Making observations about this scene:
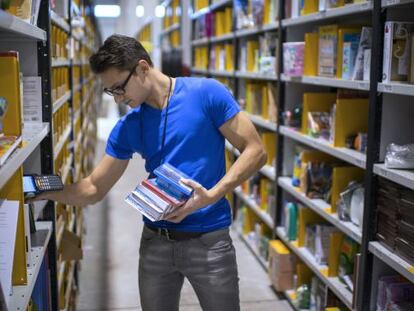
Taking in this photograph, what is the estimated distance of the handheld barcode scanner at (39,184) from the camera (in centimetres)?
190

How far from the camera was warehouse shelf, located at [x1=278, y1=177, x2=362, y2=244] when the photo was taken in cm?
277

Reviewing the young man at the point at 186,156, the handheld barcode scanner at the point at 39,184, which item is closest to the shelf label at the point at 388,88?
the young man at the point at 186,156

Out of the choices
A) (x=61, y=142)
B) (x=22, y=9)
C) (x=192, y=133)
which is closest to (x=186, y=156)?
(x=192, y=133)

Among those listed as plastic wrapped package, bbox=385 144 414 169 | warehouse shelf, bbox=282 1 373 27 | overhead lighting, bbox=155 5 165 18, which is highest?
overhead lighting, bbox=155 5 165 18

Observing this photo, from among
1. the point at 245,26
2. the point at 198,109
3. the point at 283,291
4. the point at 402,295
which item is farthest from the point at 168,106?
the point at 245,26

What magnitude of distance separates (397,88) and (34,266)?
159 centimetres

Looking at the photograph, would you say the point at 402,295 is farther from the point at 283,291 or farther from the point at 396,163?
the point at 283,291

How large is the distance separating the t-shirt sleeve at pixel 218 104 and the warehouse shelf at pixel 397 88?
0.70 metres

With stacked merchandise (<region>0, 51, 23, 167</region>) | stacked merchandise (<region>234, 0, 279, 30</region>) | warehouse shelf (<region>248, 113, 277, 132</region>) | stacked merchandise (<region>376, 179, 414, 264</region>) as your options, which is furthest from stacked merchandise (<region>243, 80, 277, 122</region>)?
stacked merchandise (<region>0, 51, 23, 167</region>)

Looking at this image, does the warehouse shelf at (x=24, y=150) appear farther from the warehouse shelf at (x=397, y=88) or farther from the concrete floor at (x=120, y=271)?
the concrete floor at (x=120, y=271)

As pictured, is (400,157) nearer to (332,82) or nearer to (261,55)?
(332,82)

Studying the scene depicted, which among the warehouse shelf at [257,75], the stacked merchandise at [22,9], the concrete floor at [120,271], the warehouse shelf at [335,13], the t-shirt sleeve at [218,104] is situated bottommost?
the concrete floor at [120,271]

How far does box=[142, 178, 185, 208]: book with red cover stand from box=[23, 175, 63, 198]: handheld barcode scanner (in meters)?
0.34

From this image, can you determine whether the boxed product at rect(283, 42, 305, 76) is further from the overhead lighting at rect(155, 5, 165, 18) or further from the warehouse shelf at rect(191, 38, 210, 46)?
the overhead lighting at rect(155, 5, 165, 18)
